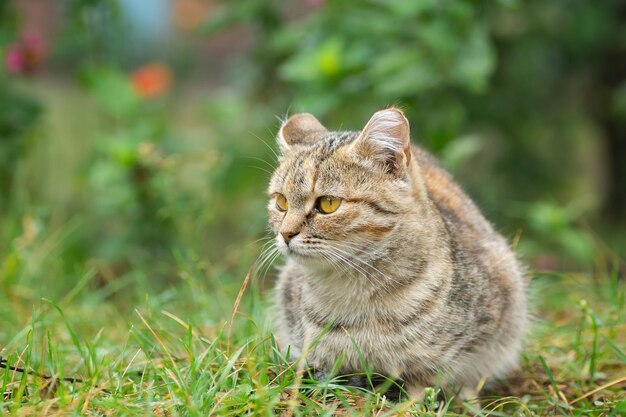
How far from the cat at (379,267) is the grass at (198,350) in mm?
173

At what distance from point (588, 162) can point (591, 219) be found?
1.11 metres

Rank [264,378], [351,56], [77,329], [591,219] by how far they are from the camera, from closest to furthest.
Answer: [264,378], [77,329], [351,56], [591,219]

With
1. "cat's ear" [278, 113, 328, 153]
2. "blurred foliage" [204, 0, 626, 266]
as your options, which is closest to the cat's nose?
"cat's ear" [278, 113, 328, 153]

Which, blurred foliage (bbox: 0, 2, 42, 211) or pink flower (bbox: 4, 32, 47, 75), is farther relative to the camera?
pink flower (bbox: 4, 32, 47, 75)

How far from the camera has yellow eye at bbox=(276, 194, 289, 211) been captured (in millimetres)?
2982

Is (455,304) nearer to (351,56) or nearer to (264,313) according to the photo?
Result: (264,313)

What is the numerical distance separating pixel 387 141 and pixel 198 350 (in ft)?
3.63

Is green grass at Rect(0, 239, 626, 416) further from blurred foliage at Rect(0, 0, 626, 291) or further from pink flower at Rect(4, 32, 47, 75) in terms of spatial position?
pink flower at Rect(4, 32, 47, 75)

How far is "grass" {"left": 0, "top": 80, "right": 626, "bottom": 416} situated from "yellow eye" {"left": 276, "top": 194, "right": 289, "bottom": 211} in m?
0.32

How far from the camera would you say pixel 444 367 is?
2.86 m

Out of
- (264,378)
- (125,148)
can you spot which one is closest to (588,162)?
(125,148)

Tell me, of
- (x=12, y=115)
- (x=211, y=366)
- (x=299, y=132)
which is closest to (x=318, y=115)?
(x=299, y=132)

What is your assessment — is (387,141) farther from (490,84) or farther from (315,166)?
(490,84)

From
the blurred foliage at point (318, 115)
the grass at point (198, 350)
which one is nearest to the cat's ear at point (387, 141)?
the grass at point (198, 350)
